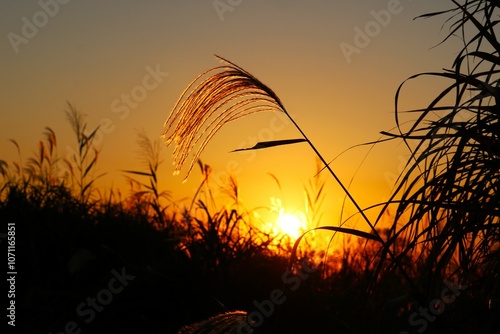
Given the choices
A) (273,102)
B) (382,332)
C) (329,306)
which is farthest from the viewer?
(329,306)

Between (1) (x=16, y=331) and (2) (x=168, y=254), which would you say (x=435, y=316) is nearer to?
(1) (x=16, y=331)

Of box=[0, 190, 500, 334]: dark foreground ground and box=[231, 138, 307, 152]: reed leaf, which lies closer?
box=[231, 138, 307, 152]: reed leaf

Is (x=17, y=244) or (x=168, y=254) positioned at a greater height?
(x=17, y=244)

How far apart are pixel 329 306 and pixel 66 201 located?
2.44 m

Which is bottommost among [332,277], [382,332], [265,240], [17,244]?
[382,332]

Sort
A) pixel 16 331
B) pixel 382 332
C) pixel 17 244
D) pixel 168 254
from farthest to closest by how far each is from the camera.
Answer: pixel 168 254, pixel 17 244, pixel 16 331, pixel 382 332

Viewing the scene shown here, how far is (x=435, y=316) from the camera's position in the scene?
6.98ft

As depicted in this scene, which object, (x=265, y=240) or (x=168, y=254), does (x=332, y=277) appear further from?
(x=168, y=254)

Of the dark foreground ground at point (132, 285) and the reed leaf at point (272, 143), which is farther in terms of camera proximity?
the dark foreground ground at point (132, 285)

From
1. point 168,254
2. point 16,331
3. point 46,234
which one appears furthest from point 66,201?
point 16,331

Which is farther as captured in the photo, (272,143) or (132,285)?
(132,285)

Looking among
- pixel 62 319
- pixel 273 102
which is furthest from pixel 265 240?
pixel 273 102

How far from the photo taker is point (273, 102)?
2.49 metres

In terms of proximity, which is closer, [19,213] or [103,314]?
[103,314]
